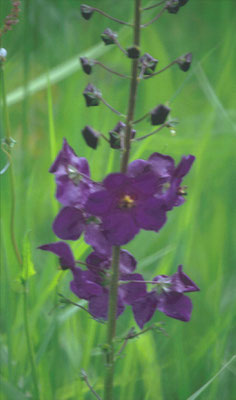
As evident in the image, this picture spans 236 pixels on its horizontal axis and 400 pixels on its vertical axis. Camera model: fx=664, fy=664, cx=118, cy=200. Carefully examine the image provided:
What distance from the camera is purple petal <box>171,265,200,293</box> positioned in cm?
91

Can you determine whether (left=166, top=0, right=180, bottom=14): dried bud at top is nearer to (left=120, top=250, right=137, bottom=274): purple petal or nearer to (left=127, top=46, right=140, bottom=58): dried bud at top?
(left=127, top=46, right=140, bottom=58): dried bud at top

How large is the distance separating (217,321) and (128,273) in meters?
0.30

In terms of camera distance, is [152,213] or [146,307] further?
[146,307]

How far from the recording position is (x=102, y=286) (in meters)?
0.93

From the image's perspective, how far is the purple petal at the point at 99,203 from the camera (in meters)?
0.82

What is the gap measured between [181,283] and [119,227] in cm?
15

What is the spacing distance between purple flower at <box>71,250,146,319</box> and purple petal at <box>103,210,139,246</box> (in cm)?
9

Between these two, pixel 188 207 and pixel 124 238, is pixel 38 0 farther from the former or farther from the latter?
pixel 124 238

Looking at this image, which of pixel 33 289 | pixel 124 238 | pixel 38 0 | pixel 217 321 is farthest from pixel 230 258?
pixel 38 0

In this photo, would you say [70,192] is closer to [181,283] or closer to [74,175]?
[74,175]

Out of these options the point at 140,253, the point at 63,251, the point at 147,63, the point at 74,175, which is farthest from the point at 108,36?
the point at 140,253

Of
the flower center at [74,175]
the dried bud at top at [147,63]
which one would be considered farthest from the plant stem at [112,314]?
the dried bud at top at [147,63]

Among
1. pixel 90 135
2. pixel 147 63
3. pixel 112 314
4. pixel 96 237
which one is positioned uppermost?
pixel 147 63

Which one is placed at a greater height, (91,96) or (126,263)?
(91,96)
